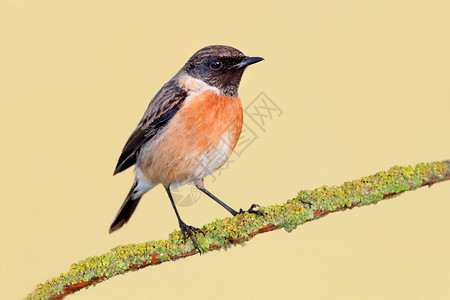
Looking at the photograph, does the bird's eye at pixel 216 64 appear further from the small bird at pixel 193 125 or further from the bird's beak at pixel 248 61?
the bird's beak at pixel 248 61

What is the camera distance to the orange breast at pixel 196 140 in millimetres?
5035

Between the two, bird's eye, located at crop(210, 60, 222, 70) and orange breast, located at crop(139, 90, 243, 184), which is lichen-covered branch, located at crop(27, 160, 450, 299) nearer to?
orange breast, located at crop(139, 90, 243, 184)

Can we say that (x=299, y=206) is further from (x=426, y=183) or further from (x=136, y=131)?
(x=136, y=131)

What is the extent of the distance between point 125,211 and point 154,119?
1208mm

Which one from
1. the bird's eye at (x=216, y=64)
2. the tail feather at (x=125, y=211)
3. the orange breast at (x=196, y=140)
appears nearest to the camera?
the orange breast at (x=196, y=140)

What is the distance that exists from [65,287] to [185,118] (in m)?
2.00

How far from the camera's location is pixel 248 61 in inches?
203

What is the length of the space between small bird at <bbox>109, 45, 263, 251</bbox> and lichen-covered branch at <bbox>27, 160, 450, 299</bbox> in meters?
0.50

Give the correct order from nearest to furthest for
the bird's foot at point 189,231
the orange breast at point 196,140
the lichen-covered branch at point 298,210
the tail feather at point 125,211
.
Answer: the lichen-covered branch at point 298,210
the bird's foot at point 189,231
the orange breast at point 196,140
the tail feather at point 125,211

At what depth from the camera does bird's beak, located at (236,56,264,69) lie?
5125mm

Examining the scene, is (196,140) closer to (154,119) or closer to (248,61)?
(154,119)

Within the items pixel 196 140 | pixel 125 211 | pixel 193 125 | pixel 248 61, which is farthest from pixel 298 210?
pixel 125 211

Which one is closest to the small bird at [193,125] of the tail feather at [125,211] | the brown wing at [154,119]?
the brown wing at [154,119]

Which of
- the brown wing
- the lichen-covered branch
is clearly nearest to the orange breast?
the brown wing
